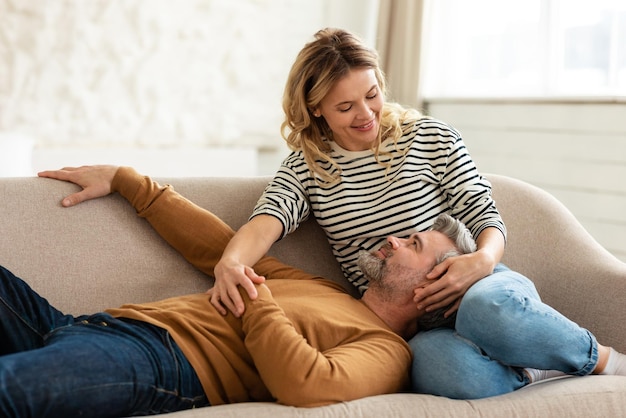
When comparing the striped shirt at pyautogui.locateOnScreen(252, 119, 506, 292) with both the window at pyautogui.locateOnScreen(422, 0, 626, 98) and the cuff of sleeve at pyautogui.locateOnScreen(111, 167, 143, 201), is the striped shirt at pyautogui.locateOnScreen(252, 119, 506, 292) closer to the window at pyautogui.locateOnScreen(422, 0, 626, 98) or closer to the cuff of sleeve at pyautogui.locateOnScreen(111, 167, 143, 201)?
the cuff of sleeve at pyautogui.locateOnScreen(111, 167, 143, 201)

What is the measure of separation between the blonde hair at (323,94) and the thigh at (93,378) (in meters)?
0.70

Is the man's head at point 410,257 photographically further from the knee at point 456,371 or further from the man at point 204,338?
the knee at point 456,371

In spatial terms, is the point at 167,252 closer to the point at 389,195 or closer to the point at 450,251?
the point at 389,195

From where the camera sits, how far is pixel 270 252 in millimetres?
2107

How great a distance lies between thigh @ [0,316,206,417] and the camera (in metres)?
1.39

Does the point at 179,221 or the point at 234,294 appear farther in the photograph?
the point at 179,221

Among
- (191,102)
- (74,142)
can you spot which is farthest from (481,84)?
(74,142)

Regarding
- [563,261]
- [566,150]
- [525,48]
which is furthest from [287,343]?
[525,48]

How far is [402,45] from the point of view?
4.59 metres

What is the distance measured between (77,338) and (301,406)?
46 cm

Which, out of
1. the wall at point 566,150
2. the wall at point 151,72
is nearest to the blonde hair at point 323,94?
the wall at point 566,150

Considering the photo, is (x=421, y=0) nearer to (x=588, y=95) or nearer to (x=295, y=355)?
(x=588, y=95)

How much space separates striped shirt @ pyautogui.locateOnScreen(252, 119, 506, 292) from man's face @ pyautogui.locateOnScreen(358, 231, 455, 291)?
0.13m

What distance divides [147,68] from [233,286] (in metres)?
2.85
